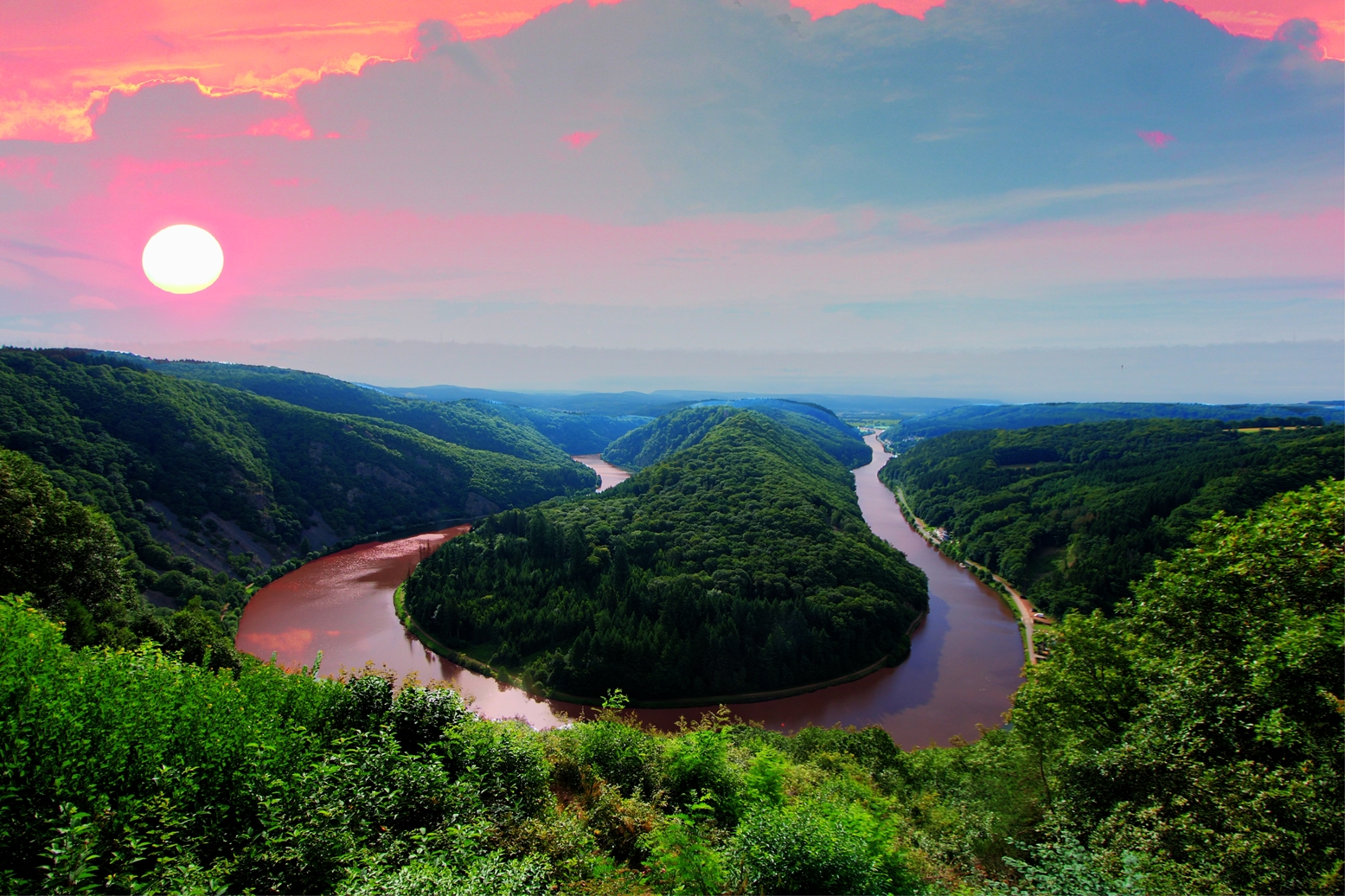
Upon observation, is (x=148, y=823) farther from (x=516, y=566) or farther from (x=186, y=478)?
(x=186, y=478)

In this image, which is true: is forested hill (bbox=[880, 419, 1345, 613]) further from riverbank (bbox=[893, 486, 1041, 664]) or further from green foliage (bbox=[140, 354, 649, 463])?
green foliage (bbox=[140, 354, 649, 463])

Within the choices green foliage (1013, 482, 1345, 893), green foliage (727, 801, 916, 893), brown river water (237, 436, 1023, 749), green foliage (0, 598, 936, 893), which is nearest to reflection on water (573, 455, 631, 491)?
brown river water (237, 436, 1023, 749)

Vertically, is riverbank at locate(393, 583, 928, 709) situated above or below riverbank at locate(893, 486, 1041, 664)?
below

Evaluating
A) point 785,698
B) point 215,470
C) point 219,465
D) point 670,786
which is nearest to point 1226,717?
point 670,786

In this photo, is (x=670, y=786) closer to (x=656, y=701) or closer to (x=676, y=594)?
(x=656, y=701)

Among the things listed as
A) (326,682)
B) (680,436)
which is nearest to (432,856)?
(326,682)

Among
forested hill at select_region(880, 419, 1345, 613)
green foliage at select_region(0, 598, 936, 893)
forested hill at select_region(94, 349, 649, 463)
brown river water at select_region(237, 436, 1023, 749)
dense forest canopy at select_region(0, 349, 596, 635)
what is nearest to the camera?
green foliage at select_region(0, 598, 936, 893)
